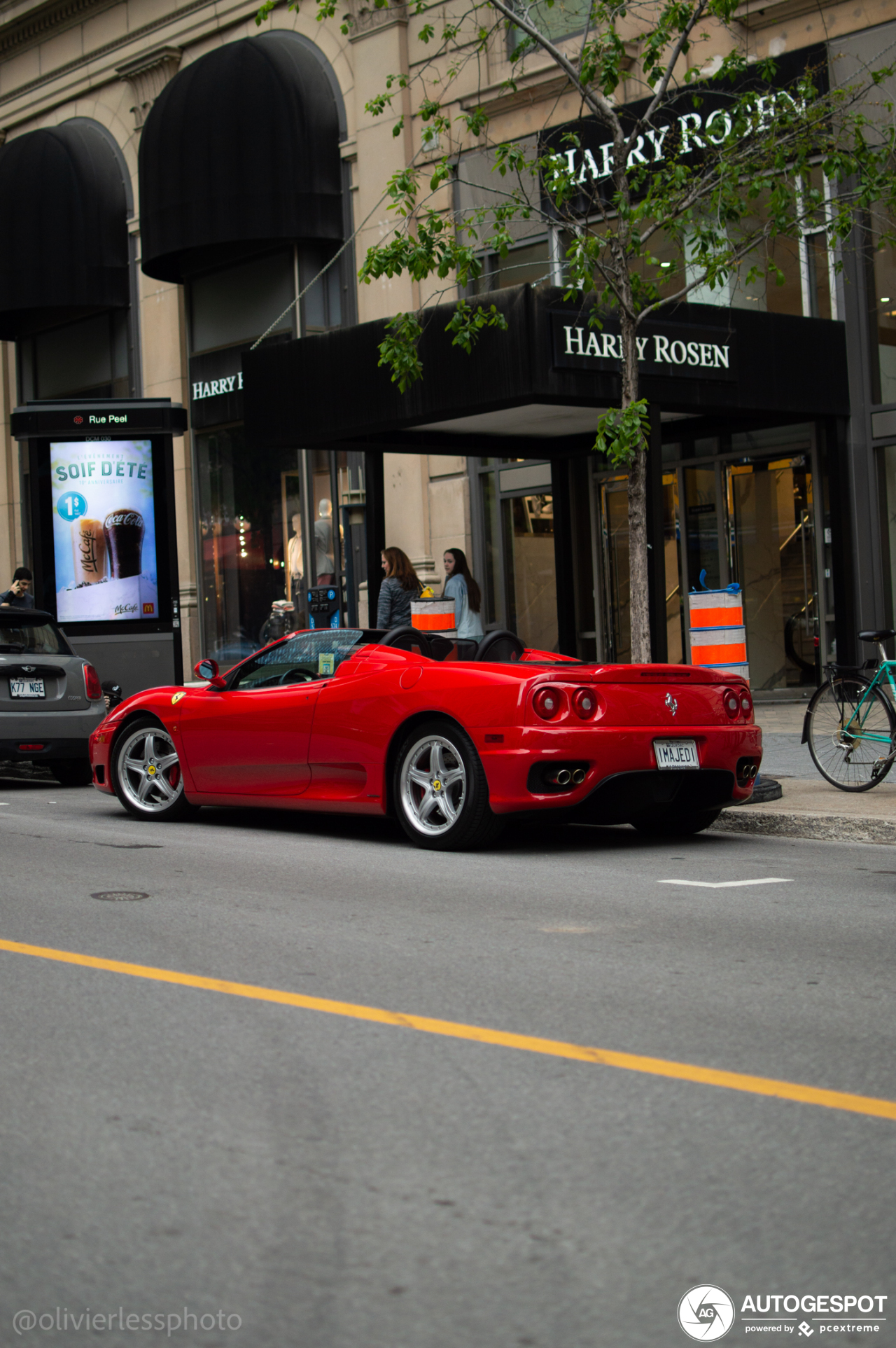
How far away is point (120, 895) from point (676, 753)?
3.17 m

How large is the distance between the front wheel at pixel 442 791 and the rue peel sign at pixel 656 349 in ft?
21.0

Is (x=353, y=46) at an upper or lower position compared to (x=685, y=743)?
upper

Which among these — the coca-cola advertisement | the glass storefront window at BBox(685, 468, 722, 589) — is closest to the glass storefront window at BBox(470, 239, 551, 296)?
the glass storefront window at BBox(685, 468, 722, 589)

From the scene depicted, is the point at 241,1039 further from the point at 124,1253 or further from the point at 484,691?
the point at 484,691

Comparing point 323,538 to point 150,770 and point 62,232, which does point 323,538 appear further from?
point 150,770

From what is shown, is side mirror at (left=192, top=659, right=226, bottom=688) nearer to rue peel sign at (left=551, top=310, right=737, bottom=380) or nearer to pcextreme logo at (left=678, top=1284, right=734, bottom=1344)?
rue peel sign at (left=551, top=310, right=737, bottom=380)

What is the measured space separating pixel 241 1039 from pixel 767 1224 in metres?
1.93

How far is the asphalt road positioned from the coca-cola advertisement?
37.0ft

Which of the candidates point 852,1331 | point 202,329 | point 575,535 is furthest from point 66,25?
point 852,1331

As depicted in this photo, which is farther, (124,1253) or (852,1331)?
(124,1253)

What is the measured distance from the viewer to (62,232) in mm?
27016

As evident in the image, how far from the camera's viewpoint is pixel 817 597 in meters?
18.1

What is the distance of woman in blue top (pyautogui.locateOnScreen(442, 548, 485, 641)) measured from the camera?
17.1 metres

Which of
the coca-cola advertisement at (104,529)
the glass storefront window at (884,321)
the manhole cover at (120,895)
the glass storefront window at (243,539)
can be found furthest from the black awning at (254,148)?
the manhole cover at (120,895)
